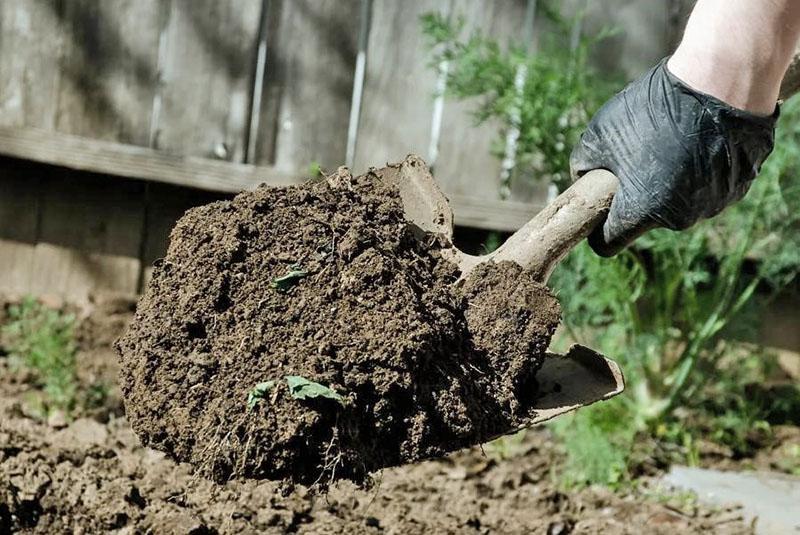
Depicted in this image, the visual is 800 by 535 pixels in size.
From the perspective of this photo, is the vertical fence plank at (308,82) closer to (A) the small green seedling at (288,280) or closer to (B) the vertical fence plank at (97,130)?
(B) the vertical fence plank at (97,130)

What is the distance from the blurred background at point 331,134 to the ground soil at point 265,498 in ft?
1.86

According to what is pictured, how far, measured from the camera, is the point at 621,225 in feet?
7.29

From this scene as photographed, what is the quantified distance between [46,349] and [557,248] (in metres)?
1.97

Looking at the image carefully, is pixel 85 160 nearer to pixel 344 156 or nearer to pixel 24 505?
pixel 344 156

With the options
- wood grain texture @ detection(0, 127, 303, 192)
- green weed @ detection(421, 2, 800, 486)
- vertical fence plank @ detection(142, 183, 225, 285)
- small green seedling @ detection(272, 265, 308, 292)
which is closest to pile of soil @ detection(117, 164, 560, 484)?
small green seedling @ detection(272, 265, 308, 292)

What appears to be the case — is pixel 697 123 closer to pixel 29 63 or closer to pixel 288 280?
pixel 288 280

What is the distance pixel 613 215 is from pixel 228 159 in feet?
7.09

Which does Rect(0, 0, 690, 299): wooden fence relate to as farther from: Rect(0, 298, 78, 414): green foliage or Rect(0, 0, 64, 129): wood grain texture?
Rect(0, 298, 78, 414): green foliage

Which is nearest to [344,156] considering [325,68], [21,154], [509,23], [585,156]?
[325,68]

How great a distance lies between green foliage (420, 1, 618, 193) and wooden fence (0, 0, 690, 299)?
263mm

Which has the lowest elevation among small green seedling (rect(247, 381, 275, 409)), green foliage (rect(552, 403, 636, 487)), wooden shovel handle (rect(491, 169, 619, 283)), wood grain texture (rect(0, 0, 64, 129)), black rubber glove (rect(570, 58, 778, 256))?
green foliage (rect(552, 403, 636, 487))

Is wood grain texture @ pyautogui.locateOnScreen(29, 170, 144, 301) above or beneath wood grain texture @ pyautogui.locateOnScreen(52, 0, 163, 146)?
beneath

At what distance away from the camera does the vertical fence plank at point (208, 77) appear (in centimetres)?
397

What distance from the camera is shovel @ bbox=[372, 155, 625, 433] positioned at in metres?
2.20
